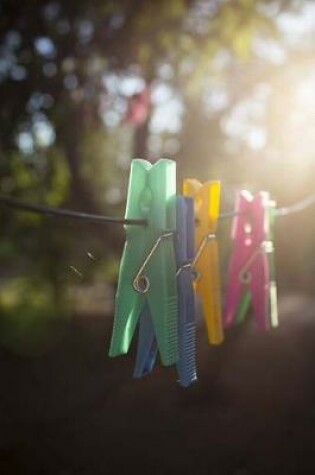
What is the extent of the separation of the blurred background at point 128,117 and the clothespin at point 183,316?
7.42ft

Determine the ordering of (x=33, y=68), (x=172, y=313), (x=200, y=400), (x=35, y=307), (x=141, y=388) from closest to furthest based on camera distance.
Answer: (x=172, y=313) < (x=33, y=68) < (x=200, y=400) < (x=141, y=388) < (x=35, y=307)

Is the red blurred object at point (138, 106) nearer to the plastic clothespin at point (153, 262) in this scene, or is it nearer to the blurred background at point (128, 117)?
the blurred background at point (128, 117)

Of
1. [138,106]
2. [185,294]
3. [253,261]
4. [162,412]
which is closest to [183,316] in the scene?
[185,294]

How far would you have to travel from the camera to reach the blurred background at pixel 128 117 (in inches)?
154

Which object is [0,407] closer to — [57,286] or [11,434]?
[11,434]

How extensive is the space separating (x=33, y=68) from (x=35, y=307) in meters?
3.99

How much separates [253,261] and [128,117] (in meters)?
2.53

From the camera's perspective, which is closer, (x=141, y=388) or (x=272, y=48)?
(x=141, y=388)

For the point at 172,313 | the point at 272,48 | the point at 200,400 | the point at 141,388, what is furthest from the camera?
the point at 272,48

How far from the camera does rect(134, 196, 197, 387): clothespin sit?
121cm

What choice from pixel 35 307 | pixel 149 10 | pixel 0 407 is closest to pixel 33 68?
pixel 149 10

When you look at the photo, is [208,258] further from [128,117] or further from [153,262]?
[128,117]

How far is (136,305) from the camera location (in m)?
1.23

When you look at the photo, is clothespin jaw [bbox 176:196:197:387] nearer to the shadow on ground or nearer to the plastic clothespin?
the plastic clothespin
